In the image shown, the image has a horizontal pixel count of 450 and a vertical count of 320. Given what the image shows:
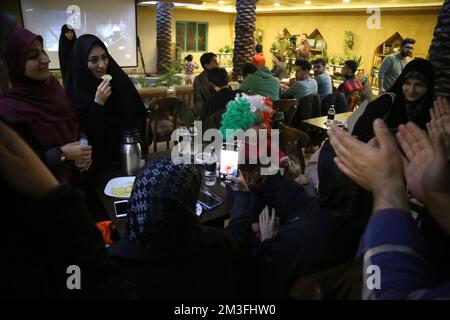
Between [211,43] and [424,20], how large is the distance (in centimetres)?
839

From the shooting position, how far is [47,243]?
588 millimetres

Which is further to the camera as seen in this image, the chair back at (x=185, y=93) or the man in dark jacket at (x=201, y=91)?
the chair back at (x=185, y=93)

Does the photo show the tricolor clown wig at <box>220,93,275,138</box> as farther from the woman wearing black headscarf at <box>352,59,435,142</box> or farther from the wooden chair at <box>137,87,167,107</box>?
the wooden chair at <box>137,87,167,107</box>

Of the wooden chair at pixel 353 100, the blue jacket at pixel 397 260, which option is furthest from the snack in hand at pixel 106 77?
the wooden chair at pixel 353 100

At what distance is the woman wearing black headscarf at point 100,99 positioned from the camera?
6.79 feet

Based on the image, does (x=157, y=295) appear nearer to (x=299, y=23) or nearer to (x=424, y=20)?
(x=424, y=20)

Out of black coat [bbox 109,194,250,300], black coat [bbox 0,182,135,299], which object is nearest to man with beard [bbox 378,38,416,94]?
black coat [bbox 109,194,250,300]

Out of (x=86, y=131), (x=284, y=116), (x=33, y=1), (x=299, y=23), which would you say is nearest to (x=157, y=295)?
(x=86, y=131)

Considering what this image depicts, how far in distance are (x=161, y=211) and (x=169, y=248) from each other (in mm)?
125

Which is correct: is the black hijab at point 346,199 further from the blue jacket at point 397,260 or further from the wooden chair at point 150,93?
the wooden chair at point 150,93

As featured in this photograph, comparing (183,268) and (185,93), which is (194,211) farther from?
(185,93)

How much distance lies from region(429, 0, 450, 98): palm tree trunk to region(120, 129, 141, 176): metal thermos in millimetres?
2929

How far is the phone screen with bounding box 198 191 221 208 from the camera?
1838 millimetres

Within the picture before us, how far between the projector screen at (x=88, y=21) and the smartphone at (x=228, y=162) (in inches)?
367
